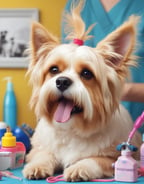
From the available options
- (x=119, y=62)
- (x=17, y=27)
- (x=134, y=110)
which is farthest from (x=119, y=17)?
(x=17, y=27)

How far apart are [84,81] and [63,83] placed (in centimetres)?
7

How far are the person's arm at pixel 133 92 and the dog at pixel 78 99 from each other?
0.33ft

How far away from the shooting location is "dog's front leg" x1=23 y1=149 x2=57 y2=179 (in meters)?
1.08

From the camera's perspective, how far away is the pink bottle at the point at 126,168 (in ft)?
3.39

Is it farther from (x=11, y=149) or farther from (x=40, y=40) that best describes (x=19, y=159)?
(x=40, y=40)

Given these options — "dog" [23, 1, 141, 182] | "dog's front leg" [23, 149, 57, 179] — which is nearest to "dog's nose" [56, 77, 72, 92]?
"dog" [23, 1, 141, 182]

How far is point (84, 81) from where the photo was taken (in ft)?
3.65

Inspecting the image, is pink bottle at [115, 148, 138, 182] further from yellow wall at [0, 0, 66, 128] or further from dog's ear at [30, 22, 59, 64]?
yellow wall at [0, 0, 66, 128]

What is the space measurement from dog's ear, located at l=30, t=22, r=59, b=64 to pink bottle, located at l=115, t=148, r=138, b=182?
394 mm

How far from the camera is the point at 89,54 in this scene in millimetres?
1127

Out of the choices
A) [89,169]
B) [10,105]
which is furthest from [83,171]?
[10,105]

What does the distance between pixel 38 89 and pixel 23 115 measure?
4.54ft

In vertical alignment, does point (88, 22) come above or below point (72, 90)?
above

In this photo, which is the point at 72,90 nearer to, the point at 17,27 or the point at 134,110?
the point at 134,110
